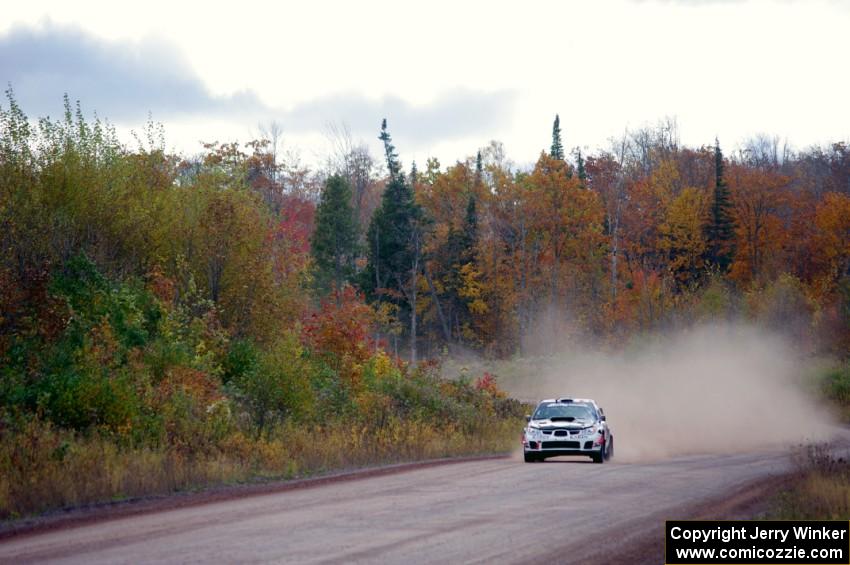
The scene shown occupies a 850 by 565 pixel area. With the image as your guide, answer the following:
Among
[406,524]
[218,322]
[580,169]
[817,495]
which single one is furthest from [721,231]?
[406,524]

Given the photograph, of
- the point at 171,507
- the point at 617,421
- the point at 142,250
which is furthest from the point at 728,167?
the point at 171,507

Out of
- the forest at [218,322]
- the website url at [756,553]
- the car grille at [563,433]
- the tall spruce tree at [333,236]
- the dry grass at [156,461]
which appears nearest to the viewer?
the website url at [756,553]

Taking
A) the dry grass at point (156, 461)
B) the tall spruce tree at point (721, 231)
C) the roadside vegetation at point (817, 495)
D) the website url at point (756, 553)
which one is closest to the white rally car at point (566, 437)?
the dry grass at point (156, 461)

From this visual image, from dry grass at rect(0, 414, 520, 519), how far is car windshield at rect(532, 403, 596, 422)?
10.6 ft

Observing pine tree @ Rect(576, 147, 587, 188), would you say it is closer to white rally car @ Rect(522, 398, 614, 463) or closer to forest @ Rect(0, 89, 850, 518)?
forest @ Rect(0, 89, 850, 518)

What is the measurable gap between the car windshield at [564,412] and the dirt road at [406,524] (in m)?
6.34

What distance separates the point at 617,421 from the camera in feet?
165

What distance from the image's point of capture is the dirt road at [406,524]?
1216cm

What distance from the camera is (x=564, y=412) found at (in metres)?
29.0

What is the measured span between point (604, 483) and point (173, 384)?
35.9 ft

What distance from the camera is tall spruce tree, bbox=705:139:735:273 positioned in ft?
292

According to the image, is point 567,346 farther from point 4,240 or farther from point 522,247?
point 4,240

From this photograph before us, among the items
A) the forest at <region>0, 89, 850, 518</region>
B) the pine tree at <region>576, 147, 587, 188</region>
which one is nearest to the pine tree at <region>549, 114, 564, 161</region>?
the pine tree at <region>576, 147, 587, 188</region>

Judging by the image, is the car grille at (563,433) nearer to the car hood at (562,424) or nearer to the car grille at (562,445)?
the car hood at (562,424)
